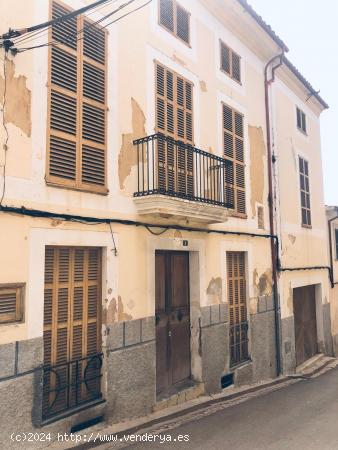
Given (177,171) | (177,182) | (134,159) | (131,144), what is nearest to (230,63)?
(177,171)

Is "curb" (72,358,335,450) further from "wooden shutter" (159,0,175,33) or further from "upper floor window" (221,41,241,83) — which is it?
"upper floor window" (221,41,241,83)

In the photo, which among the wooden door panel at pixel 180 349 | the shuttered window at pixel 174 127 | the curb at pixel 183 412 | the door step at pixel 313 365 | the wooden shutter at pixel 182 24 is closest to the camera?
the curb at pixel 183 412

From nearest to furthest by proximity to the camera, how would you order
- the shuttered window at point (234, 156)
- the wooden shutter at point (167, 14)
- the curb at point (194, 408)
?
the curb at point (194, 408), the wooden shutter at point (167, 14), the shuttered window at point (234, 156)

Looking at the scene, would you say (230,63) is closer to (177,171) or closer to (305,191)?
(177,171)

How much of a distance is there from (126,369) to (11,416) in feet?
6.47

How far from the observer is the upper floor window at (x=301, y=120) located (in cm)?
1352

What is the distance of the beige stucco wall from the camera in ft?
16.8

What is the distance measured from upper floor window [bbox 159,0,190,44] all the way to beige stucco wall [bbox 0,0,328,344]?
190 millimetres

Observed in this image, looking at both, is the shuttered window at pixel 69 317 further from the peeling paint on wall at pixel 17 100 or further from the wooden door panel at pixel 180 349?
the wooden door panel at pixel 180 349

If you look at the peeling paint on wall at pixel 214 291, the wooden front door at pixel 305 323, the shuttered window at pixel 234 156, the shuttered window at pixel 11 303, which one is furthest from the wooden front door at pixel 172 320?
the wooden front door at pixel 305 323

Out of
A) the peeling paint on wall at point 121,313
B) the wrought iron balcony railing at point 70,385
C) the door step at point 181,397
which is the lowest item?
the door step at point 181,397

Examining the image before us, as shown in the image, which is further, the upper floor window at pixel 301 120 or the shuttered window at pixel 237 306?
the upper floor window at pixel 301 120

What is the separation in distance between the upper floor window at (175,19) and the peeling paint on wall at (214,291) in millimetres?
5143

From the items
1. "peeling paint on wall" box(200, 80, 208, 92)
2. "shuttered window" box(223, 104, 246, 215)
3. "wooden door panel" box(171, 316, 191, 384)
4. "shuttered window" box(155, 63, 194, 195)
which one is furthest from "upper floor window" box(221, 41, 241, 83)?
"wooden door panel" box(171, 316, 191, 384)
